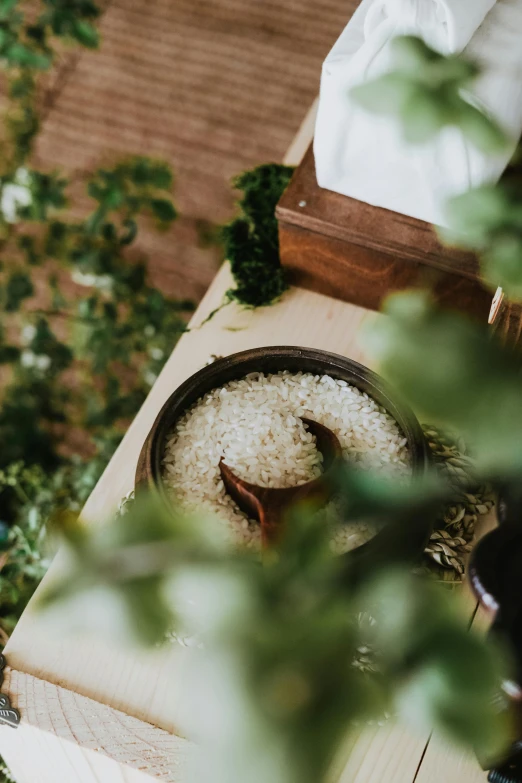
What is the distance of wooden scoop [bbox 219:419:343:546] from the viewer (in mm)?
599

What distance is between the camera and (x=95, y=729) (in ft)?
2.79

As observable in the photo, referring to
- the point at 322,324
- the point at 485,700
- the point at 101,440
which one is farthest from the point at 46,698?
the point at 101,440

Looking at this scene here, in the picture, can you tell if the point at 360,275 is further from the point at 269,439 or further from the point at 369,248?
the point at 269,439

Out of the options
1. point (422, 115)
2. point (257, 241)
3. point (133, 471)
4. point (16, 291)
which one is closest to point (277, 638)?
point (422, 115)

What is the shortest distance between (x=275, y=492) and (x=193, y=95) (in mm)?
1837

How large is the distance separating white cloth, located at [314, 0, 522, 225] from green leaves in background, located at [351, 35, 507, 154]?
1.41 feet

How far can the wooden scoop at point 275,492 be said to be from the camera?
60cm

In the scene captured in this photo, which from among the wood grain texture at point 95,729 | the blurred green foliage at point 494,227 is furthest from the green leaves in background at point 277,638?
the wood grain texture at point 95,729

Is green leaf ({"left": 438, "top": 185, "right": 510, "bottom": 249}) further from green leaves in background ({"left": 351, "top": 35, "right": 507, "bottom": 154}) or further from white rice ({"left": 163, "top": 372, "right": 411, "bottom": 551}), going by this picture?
white rice ({"left": 163, "top": 372, "right": 411, "bottom": 551})

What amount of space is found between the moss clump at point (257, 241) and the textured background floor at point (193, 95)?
2.79ft

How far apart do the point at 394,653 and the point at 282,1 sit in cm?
242

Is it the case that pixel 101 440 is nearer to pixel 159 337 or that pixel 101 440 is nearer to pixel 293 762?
pixel 159 337

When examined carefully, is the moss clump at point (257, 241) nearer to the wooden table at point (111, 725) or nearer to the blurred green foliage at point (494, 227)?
the wooden table at point (111, 725)

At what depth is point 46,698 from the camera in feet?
2.88
